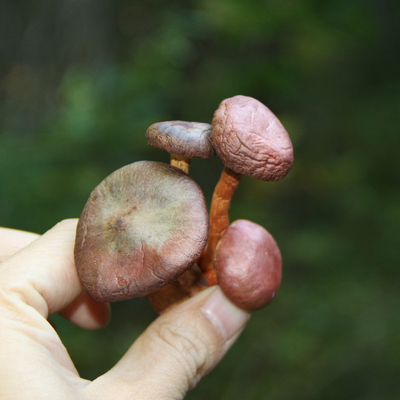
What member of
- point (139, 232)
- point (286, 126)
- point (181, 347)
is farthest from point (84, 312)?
point (286, 126)

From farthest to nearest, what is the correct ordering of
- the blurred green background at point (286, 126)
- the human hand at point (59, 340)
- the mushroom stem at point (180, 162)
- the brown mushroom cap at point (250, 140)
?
the blurred green background at point (286, 126) < the mushroom stem at point (180, 162) < the brown mushroom cap at point (250, 140) < the human hand at point (59, 340)

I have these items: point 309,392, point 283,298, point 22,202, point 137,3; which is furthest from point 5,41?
point 309,392

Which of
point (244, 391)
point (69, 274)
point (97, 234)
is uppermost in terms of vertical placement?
point (97, 234)

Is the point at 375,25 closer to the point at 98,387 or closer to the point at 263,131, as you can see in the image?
the point at 263,131

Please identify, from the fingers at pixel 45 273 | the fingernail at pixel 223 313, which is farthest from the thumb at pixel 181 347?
the fingers at pixel 45 273

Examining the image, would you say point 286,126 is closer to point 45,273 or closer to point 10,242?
point 10,242

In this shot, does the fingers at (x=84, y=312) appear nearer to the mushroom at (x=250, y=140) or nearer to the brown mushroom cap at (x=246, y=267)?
the brown mushroom cap at (x=246, y=267)

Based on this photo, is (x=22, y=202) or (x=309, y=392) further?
(x=309, y=392)
